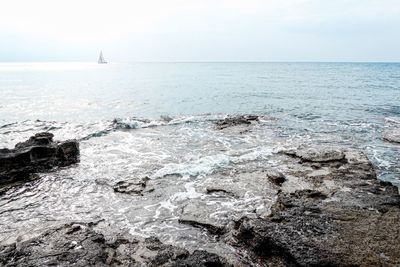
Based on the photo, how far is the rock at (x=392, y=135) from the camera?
62.4ft

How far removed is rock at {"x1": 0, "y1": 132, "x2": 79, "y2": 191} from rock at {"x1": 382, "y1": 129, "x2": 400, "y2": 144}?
1803 cm

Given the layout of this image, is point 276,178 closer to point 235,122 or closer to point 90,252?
point 90,252

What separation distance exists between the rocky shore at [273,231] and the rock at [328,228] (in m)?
0.02

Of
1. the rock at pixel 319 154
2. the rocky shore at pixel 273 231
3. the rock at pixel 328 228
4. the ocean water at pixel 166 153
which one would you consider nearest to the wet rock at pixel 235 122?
the ocean water at pixel 166 153

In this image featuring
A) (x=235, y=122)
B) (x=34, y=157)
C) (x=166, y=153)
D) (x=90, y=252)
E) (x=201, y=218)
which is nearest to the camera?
(x=90, y=252)

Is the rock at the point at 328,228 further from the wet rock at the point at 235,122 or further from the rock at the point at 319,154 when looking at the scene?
the wet rock at the point at 235,122

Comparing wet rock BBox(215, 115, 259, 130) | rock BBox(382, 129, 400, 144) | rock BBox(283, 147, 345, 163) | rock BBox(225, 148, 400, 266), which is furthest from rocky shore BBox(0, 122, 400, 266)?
wet rock BBox(215, 115, 259, 130)

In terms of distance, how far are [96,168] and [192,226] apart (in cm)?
728

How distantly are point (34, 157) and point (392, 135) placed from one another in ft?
67.2

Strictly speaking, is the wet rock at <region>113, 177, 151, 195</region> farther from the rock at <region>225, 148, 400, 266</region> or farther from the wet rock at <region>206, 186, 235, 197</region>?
the rock at <region>225, 148, 400, 266</region>

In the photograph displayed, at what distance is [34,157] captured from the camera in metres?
14.3

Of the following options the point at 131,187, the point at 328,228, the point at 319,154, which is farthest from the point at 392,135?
the point at 131,187

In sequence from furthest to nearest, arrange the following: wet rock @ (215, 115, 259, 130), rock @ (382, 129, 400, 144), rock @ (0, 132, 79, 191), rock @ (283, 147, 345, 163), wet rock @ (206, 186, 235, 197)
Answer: wet rock @ (215, 115, 259, 130), rock @ (382, 129, 400, 144), rock @ (283, 147, 345, 163), rock @ (0, 132, 79, 191), wet rock @ (206, 186, 235, 197)

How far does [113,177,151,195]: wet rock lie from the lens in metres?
12.0
